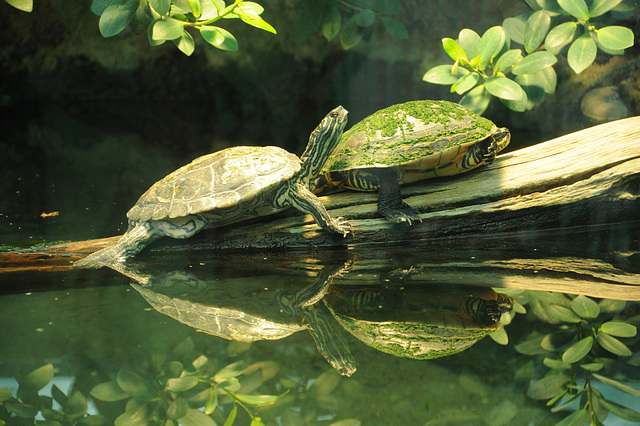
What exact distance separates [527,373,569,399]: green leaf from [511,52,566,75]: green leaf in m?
1.63

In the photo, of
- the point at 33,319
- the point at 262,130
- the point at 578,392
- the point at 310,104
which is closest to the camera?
the point at 578,392

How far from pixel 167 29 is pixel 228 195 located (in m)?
0.75

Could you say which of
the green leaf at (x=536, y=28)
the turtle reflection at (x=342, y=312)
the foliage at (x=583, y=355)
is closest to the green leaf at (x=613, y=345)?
the foliage at (x=583, y=355)

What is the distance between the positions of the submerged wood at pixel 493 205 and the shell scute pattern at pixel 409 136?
0.20m

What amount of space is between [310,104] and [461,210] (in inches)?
213

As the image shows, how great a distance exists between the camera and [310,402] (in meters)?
0.90

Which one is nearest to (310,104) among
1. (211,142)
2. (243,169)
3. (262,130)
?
(262,130)

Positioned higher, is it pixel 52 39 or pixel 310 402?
pixel 52 39

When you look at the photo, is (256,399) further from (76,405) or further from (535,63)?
(535,63)

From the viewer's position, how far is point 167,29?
1.55 metres

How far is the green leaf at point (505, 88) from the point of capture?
6.75ft

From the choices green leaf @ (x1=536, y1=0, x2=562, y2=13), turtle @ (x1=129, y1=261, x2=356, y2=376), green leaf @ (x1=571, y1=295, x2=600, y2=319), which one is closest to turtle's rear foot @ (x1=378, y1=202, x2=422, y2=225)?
turtle @ (x1=129, y1=261, x2=356, y2=376)

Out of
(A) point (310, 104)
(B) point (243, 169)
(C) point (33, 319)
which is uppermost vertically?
(B) point (243, 169)

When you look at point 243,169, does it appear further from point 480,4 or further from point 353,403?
point 480,4
